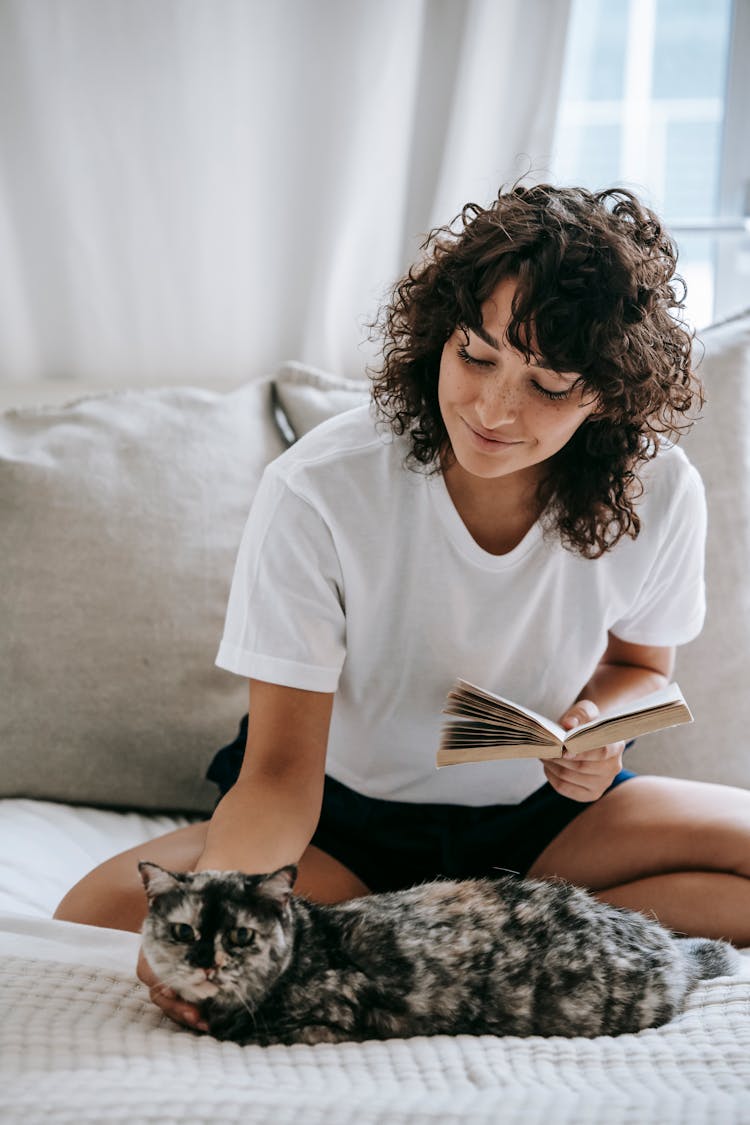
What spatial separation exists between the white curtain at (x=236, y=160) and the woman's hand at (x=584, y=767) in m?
1.10

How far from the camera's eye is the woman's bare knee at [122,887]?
1188 mm

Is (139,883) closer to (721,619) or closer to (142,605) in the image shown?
(142,605)

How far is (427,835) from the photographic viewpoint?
1.31m

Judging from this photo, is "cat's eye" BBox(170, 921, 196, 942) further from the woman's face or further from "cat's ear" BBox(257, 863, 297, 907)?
the woman's face

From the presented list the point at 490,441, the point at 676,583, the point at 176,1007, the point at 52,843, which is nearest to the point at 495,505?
the point at 490,441

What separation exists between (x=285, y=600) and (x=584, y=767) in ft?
1.34

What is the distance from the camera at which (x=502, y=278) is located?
106 centimetres

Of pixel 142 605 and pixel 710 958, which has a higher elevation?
pixel 142 605

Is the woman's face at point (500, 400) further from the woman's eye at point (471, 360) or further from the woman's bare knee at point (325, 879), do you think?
the woman's bare knee at point (325, 879)

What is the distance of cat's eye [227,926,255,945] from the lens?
88 centimetres

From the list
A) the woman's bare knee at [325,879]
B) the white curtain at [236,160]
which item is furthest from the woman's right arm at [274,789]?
the white curtain at [236,160]

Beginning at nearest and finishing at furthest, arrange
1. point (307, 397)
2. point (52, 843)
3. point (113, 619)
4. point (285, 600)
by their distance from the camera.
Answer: point (285, 600)
point (52, 843)
point (113, 619)
point (307, 397)

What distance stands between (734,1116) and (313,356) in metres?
1.61

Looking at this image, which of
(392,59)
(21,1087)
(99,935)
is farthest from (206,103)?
(21,1087)
